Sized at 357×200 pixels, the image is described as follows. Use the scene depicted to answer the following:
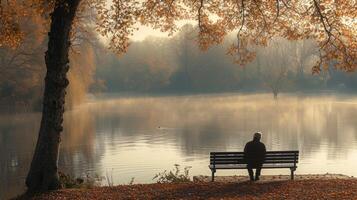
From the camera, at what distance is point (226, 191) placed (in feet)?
41.5

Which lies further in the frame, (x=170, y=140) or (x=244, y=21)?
(x=170, y=140)

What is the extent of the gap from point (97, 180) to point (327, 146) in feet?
48.6

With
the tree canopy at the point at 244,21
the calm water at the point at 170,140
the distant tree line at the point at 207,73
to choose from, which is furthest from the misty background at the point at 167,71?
the tree canopy at the point at 244,21

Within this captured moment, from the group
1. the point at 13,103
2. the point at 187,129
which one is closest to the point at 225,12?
the point at 187,129

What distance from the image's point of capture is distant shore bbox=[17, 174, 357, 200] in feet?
39.1

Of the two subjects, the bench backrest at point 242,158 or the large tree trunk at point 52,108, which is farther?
the bench backrest at point 242,158

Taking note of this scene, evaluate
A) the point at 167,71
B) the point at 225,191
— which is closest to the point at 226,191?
the point at 225,191

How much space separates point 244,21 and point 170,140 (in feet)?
56.6

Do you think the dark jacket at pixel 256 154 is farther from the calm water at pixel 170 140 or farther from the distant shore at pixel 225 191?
the calm water at pixel 170 140

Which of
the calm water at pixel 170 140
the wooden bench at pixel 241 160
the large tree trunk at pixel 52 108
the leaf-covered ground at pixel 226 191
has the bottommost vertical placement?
the calm water at pixel 170 140

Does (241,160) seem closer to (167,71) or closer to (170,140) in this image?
(170,140)

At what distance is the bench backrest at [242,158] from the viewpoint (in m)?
15.4

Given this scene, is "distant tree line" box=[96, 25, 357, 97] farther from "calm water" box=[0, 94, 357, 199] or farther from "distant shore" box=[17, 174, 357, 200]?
"distant shore" box=[17, 174, 357, 200]

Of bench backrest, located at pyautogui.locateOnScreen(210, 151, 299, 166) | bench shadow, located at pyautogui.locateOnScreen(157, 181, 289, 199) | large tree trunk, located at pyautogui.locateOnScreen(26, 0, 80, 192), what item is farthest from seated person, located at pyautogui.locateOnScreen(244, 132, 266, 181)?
large tree trunk, located at pyautogui.locateOnScreen(26, 0, 80, 192)
